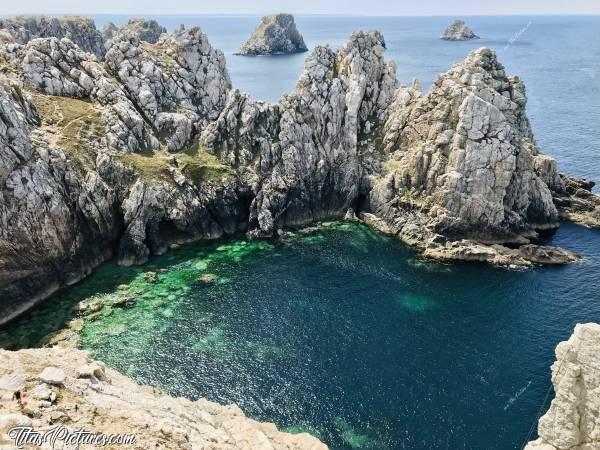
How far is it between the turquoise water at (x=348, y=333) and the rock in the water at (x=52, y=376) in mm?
27944

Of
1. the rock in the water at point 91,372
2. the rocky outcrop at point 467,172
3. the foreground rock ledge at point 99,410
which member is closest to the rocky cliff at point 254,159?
the rocky outcrop at point 467,172

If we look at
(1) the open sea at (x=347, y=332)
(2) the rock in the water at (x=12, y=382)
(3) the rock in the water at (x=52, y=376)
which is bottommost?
(1) the open sea at (x=347, y=332)

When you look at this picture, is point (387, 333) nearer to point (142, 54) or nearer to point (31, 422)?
point (31, 422)

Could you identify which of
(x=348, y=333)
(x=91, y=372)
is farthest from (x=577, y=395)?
(x=348, y=333)

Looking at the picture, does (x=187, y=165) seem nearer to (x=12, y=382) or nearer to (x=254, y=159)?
(x=254, y=159)

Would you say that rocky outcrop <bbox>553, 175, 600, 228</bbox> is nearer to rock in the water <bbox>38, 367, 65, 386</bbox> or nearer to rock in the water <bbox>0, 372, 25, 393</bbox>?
rock in the water <bbox>38, 367, 65, 386</bbox>

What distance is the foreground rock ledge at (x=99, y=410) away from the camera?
28.3 m

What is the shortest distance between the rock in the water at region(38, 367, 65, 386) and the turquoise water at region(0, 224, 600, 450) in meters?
27.9

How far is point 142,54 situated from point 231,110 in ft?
93.8

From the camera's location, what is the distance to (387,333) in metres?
70.6

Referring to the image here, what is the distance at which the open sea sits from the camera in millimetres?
55969

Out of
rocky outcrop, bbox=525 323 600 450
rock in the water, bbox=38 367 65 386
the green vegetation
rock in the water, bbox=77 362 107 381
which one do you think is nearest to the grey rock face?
the green vegetation

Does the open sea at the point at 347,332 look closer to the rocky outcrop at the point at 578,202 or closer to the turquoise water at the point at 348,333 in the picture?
the turquoise water at the point at 348,333

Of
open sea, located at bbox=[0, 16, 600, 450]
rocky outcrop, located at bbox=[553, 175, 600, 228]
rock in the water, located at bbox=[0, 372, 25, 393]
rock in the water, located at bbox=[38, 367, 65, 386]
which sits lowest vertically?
open sea, located at bbox=[0, 16, 600, 450]
